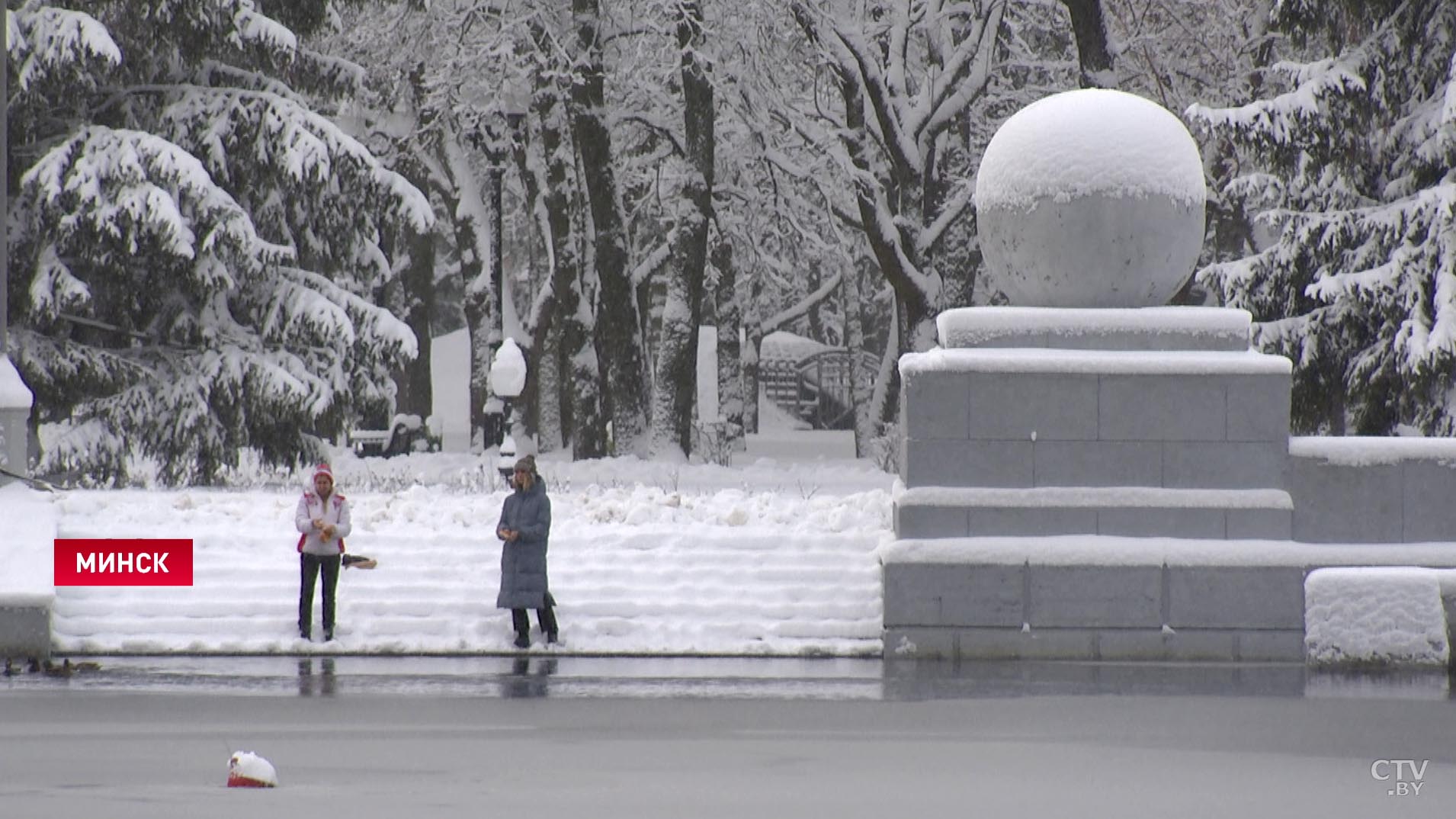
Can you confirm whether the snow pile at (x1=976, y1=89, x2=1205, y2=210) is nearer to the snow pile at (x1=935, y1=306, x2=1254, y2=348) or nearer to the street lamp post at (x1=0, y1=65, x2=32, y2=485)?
the snow pile at (x1=935, y1=306, x2=1254, y2=348)

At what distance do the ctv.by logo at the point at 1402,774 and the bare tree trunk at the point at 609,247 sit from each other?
20748 mm

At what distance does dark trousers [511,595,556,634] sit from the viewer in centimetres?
1560

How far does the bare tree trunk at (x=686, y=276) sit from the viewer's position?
99.5 feet

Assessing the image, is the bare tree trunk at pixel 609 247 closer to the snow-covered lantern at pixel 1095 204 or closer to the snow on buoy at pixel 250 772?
the snow-covered lantern at pixel 1095 204

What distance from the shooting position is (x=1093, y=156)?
53.5ft

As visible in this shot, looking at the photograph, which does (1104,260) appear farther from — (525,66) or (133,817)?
(525,66)

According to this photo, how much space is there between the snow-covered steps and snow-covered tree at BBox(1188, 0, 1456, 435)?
25.4 ft

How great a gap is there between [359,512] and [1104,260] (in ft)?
23.0

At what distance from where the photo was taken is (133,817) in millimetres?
8750

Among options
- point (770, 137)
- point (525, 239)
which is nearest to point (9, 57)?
point (770, 137)

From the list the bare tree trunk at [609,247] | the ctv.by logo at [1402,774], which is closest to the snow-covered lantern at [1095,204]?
the ctv.by logo at [1402,774]

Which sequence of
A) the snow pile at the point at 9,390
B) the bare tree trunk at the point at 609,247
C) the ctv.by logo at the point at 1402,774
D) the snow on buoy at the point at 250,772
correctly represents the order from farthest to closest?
the bare tree trunk at the point at 609,247 < the snow pile at the point at 9,390 < the ctv.by logo at the point at 1402,774 < the snow on buoy at the point at 250,772

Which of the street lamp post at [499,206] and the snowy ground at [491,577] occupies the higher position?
the street lamp post at [499,206]

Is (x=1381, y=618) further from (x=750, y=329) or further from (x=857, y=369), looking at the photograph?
(x=750, y=329)
